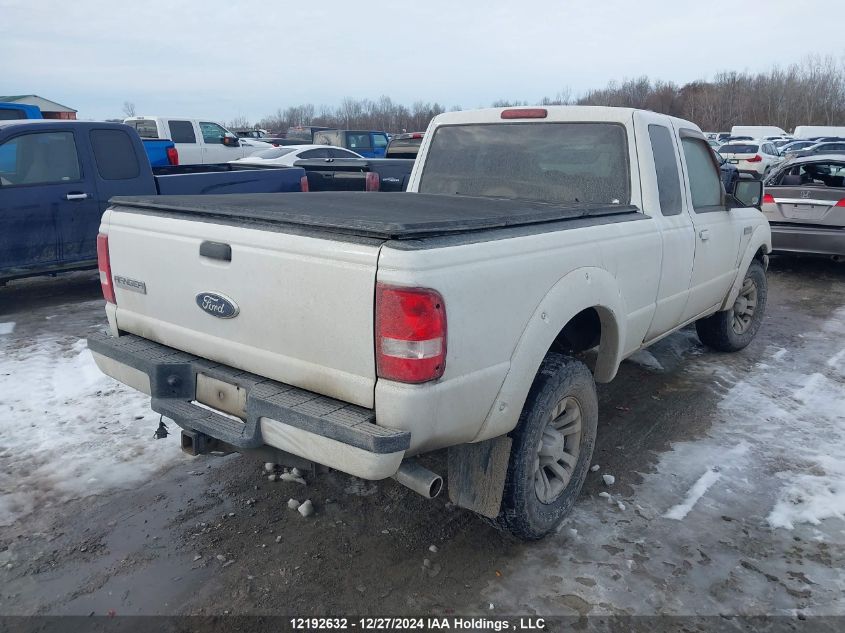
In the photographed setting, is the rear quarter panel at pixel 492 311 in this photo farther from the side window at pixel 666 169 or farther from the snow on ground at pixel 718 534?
the side window at pixel 666 169

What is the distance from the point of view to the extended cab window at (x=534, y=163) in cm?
407

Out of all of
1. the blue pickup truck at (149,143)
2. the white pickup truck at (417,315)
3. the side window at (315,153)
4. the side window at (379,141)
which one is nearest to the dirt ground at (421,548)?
the white pickup truck at (417,315)

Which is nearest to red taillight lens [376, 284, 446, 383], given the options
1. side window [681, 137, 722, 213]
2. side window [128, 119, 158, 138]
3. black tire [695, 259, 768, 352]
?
side window [681, 137, 722, 213]

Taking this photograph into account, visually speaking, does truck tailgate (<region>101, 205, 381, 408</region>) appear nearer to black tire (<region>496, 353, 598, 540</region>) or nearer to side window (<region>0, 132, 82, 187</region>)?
black tire (<region>496, 353, 598, 540</region>)

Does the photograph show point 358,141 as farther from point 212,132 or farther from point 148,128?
point 148,128

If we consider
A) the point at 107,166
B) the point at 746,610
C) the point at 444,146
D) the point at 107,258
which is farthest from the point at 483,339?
the point at 107,166

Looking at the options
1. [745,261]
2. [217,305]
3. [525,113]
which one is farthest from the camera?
[745,261]

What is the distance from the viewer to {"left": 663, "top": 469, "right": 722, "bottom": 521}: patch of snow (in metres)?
3.43

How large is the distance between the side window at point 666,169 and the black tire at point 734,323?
186 centimetres

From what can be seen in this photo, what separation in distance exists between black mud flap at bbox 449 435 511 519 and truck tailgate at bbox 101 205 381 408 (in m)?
0.73

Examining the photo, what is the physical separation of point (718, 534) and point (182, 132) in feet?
61.5

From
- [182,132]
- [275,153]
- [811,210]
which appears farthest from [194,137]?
[811,210]

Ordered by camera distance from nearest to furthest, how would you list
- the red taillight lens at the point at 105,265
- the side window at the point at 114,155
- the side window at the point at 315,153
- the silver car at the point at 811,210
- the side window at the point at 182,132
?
the red taillight lens at the point at 105,265, the side window at the point at 114,155, the silver car at the point at 811,210, the side window at the point at 315,153, the side window at the point at 182,132

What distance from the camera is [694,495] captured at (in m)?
3.62
